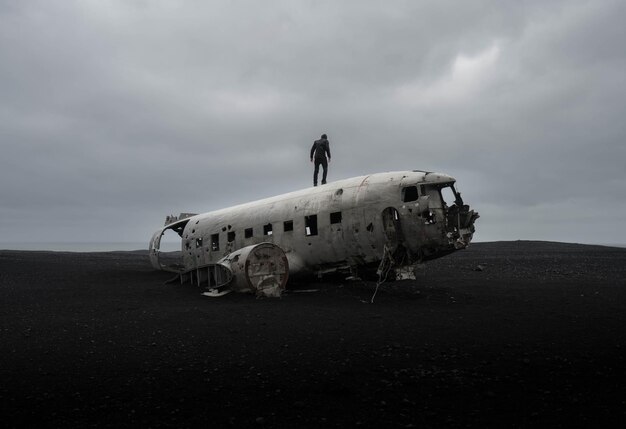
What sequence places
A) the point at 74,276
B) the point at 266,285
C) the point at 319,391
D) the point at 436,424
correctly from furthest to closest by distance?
the point at 74,276 → the point at 266,285 → the point at 319,391 → the point at 436,424

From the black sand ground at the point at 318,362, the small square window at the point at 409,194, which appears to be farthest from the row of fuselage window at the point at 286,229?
the black sand ground at the point at 318,362

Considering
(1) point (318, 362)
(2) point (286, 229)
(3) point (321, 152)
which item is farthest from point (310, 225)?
(1) point (318, 362)

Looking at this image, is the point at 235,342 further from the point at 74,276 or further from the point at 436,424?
the point at 74,276

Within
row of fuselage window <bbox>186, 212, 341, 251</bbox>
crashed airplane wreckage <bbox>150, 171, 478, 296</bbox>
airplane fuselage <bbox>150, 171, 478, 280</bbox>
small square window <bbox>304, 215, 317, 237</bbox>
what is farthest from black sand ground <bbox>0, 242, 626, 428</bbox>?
row of fuselage window <bbox>186, 212, 341, 251</bbox>

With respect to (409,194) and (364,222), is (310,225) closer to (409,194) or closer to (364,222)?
(364,222)

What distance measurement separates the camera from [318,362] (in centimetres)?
691

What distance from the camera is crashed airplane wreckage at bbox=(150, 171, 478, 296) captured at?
1316 centimetres

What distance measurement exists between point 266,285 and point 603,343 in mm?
10100

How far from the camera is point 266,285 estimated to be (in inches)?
568

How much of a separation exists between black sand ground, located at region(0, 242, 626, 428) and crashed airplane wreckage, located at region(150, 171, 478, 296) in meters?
1.42

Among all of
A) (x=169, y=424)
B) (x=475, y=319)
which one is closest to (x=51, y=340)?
(x=169, y=424)

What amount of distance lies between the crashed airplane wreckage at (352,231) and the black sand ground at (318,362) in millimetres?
1421

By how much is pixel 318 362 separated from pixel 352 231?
7.75 m

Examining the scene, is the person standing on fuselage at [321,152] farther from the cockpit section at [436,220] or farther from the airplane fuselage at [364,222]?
the cockpit section at [436,220]
